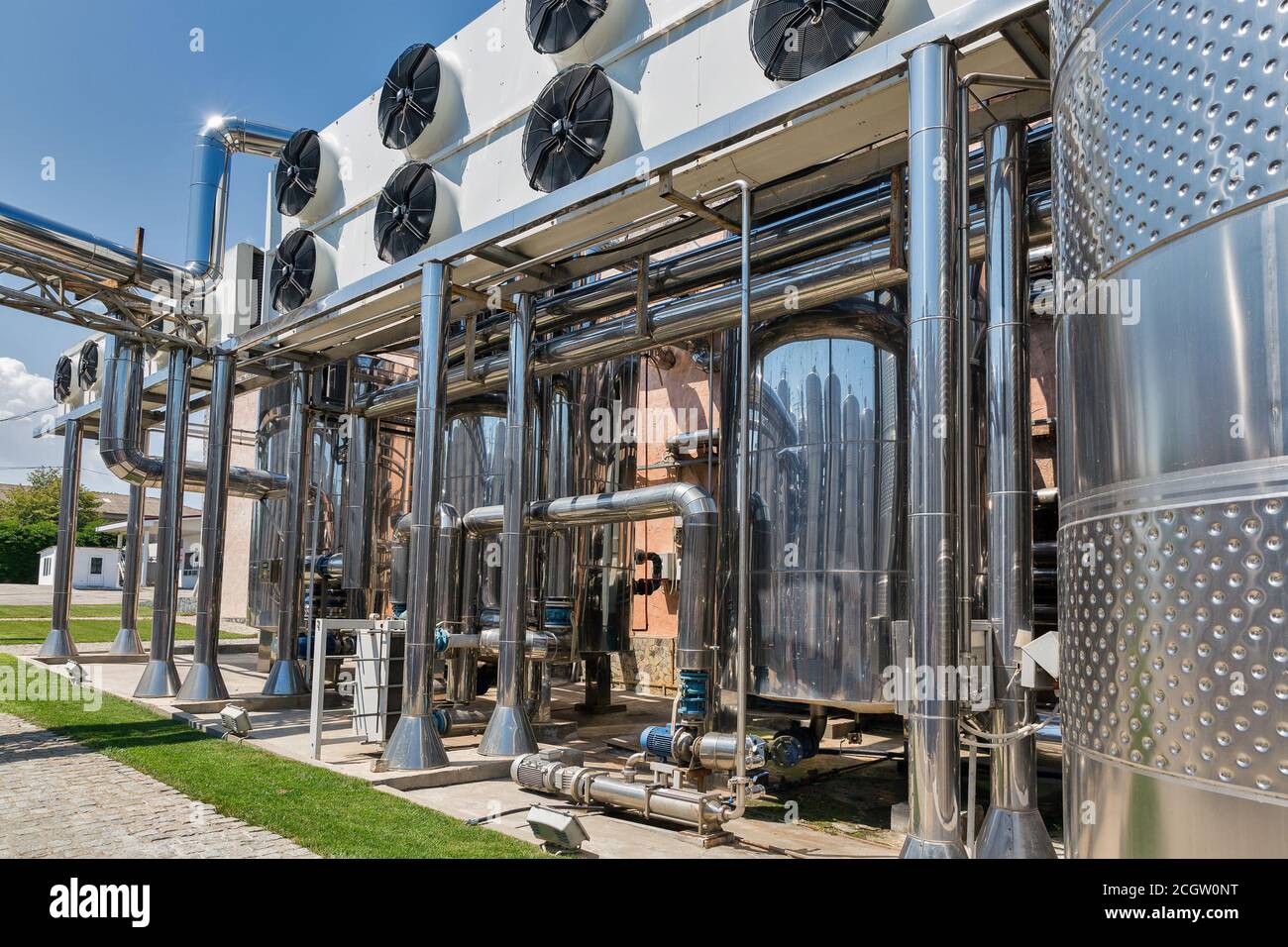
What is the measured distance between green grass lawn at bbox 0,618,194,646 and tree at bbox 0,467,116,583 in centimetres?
2801

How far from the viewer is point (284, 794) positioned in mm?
8305

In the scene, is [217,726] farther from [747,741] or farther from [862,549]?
[862,549]

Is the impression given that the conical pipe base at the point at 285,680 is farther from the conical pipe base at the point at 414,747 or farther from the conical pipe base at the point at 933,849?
the conical pipe base at the point at 933,849

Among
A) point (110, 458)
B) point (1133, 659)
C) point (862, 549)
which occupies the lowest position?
point (1133, 659)

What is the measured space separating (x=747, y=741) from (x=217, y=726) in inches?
286

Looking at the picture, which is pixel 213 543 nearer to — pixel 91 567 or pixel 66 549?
pixel 66 549

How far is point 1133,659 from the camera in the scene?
11.5ft

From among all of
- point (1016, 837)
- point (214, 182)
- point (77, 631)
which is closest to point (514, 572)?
point (1016, 837)

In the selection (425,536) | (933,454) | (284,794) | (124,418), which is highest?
(124,418)

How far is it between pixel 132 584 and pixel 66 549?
5.40 ft

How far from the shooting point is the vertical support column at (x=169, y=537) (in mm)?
14273

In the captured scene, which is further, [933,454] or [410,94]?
[410,94]
